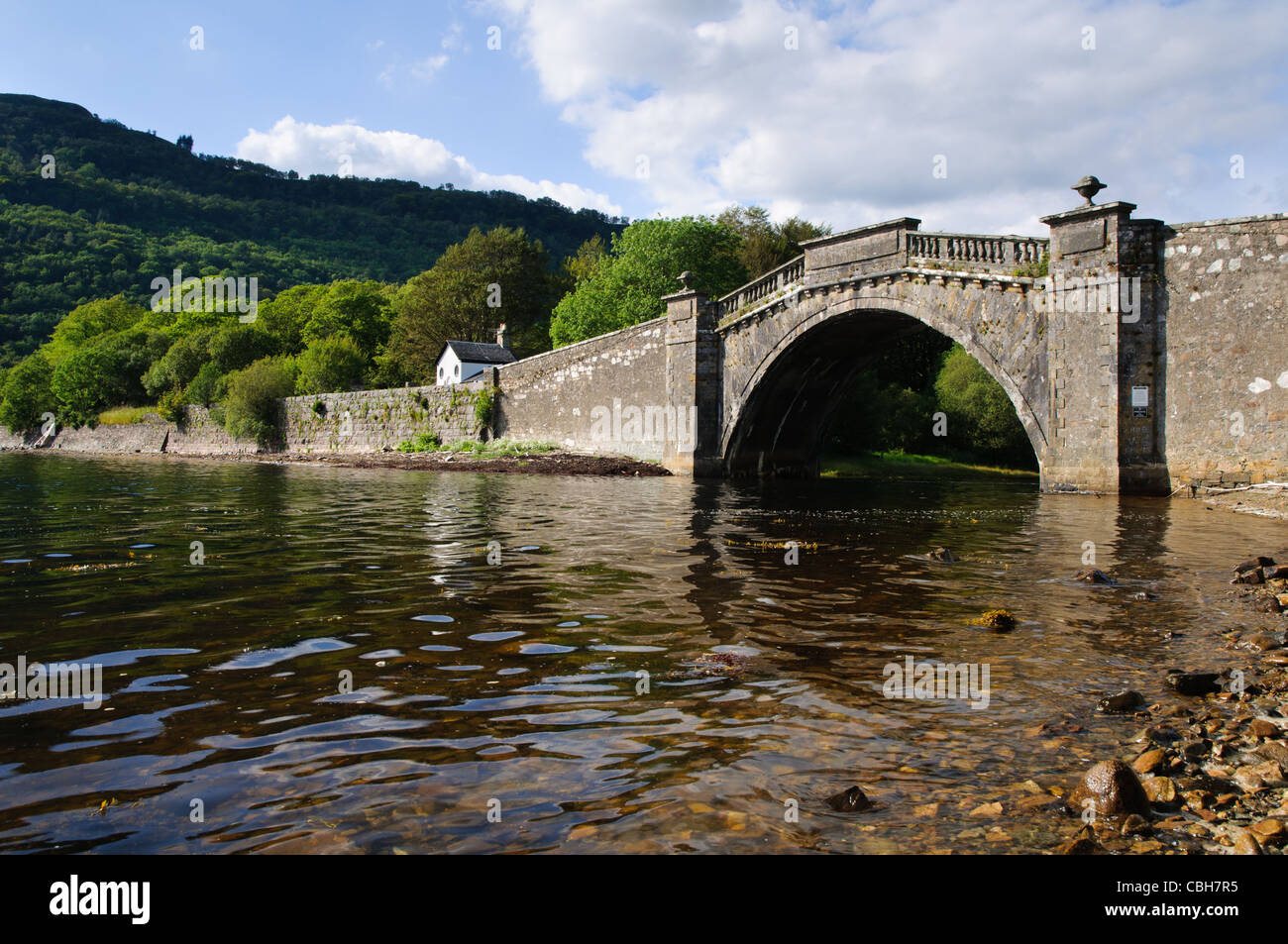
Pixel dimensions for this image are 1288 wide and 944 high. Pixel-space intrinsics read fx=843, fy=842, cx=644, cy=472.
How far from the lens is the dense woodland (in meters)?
43.4

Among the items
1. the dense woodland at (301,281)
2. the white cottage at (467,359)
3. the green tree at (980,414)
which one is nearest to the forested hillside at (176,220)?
the dense woodland at (301,281)

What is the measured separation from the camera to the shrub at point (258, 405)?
50906mm

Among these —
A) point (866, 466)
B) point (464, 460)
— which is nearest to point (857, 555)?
point (464, 460)

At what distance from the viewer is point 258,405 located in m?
50.9

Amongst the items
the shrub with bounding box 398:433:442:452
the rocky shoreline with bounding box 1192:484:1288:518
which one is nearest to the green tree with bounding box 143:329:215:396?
Answer: the shrub with bounding box 398:433:442:452

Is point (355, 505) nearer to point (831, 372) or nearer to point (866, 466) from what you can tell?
point (831, 372)

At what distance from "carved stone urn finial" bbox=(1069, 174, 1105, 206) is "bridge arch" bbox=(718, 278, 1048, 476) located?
2.28 metres

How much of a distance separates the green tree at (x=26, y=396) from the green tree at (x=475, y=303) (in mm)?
29987

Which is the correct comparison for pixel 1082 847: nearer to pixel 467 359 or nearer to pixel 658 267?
pixel 658 267

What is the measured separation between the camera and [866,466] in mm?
37438

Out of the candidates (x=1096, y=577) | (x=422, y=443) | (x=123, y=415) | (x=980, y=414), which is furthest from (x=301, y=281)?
(x=1096, y=577)

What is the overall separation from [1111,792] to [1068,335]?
17706 mm

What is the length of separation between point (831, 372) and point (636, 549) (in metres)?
20.5

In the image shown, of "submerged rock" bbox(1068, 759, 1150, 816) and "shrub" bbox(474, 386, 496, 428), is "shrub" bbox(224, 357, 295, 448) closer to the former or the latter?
"shrub" bbox(474, 386, 496, 428)
